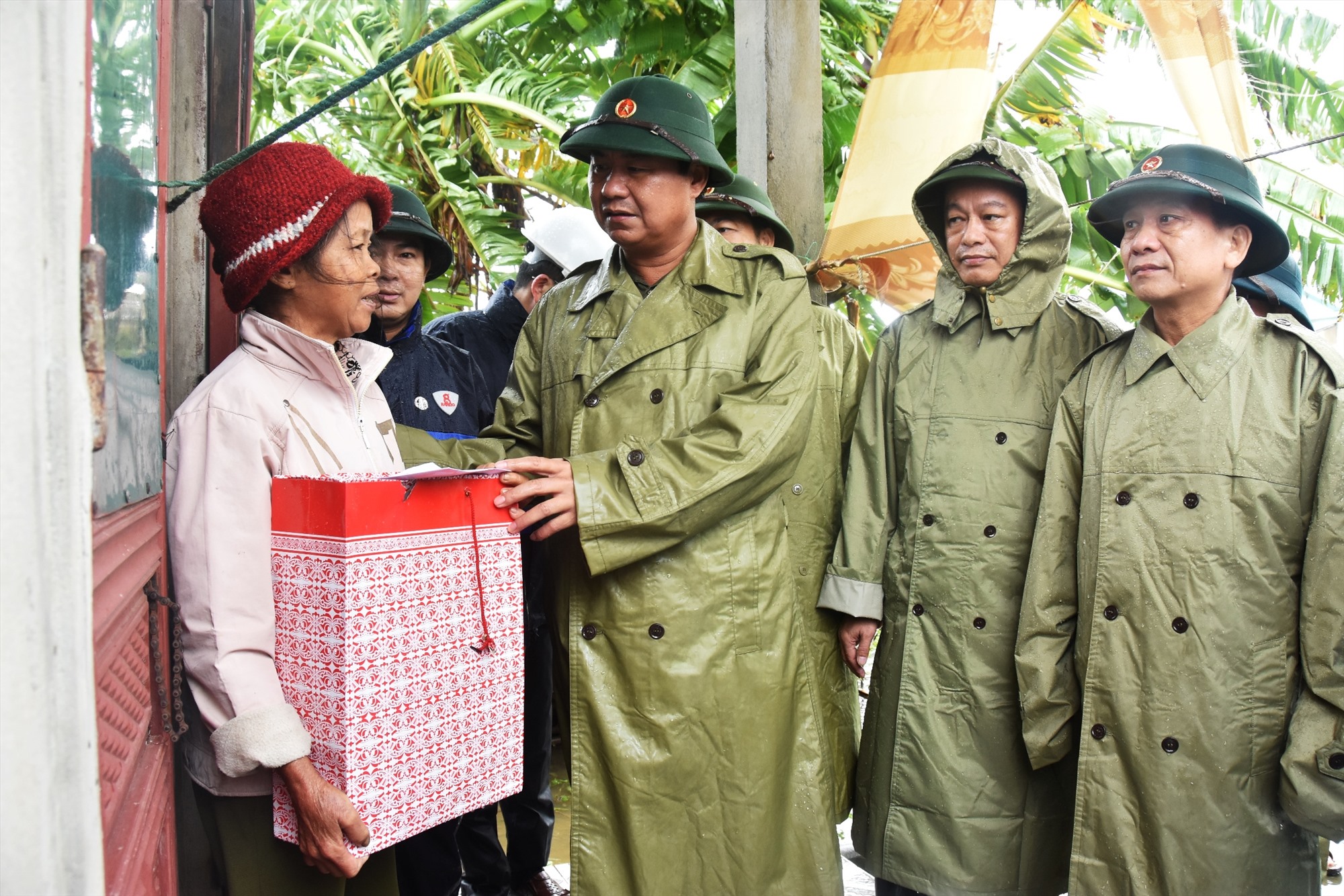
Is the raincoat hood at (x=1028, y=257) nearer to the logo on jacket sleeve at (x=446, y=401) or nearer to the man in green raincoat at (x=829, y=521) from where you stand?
the man in green raincoat at (x=829, y=521)

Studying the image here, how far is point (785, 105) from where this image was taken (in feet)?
12.7

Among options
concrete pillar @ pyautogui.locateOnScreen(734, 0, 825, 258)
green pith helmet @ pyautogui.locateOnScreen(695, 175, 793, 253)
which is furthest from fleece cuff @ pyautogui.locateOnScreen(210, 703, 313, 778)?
concrete pillar @ pyautogui.locateOnScreen(734, 0, 825, 258)

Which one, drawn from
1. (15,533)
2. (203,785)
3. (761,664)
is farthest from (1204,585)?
(15,533)

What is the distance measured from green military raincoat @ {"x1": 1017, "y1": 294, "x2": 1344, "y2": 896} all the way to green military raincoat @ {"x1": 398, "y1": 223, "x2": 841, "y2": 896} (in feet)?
1.94

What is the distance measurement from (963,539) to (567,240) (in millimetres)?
2080

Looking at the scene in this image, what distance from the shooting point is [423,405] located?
323cm

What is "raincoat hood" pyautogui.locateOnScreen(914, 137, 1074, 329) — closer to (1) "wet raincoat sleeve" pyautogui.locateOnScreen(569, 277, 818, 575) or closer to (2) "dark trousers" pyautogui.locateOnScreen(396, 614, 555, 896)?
(1) "wet raincoat sleeve" pyautogui.locateOnScreen(569, 277, 818, 575)

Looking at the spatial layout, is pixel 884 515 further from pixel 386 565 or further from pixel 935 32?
pixel 935 32

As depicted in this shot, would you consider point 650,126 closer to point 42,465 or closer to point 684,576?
point 684,576

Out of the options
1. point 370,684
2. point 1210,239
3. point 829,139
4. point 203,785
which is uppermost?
point 829,139

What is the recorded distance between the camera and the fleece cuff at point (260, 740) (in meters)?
1.57

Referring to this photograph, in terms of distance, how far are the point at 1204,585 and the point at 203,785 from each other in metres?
2.00

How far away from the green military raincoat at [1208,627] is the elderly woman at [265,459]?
1551 mm

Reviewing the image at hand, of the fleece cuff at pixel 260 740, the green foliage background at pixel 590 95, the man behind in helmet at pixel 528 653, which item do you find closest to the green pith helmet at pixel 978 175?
the man behind in helmet at pixel 528 653
